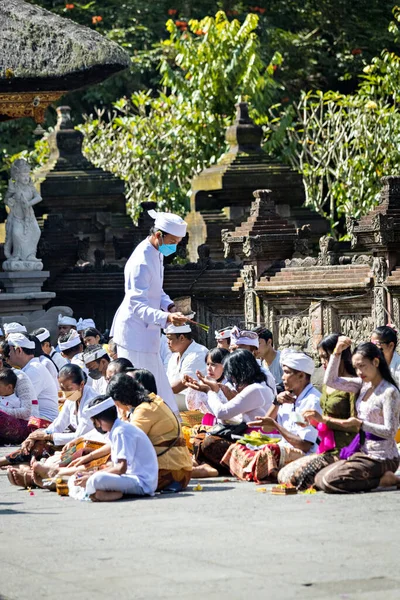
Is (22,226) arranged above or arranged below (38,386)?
above

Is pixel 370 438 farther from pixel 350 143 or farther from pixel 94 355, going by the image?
pixel 350 143

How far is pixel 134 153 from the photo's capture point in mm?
29156

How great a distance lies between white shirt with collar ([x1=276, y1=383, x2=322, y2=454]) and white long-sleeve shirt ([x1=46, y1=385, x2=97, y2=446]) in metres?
1.67

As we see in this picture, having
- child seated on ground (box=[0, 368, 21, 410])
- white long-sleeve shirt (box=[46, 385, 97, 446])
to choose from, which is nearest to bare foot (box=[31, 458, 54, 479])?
white long-sleeve shirt (box=[46, 385, 97, 446])

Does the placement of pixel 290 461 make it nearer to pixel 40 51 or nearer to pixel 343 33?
pixel 40 51

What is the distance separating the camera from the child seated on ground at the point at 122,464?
10641 mm

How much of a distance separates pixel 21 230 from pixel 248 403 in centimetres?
1024

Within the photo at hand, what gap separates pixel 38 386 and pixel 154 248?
2884mm

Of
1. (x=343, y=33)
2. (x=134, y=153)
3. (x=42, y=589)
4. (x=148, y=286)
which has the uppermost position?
(x=343, y=33)

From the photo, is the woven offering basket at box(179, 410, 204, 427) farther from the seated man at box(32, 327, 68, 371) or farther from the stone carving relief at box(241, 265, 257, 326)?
the stone carving relief at box(241, 265, 257, 326)

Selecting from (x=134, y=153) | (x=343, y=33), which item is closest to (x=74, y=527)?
(x=134, y=153)

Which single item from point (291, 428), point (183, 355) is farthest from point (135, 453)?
point (183, 355)

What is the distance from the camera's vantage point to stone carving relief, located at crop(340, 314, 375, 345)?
1662cm

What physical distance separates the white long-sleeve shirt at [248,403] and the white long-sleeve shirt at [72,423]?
107cm
